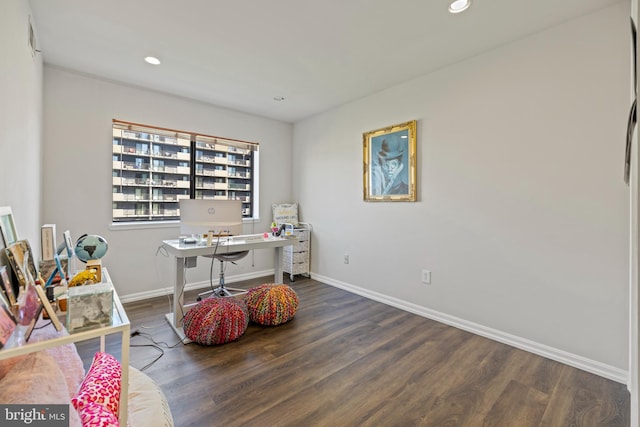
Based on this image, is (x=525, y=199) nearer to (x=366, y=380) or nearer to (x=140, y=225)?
(x=366, y=380)

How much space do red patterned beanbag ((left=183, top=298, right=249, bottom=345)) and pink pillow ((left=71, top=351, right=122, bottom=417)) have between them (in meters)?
0.98

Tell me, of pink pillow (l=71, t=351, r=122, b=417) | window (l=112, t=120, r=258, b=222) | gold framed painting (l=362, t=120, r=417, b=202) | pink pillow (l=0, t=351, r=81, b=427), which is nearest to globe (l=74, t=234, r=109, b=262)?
pink pillow (l=71, t=351, r=122, b=417)

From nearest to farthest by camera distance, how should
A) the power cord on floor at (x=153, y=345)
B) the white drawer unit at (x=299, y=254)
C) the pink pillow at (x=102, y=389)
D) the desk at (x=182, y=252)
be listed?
the pink pillow at (x=102, y=389) → the power cord on floor at (x=153, y=345) → the desk at (x=182, y=252) → the white drawer unit at (x=299, y=254)

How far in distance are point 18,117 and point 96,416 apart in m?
1.74

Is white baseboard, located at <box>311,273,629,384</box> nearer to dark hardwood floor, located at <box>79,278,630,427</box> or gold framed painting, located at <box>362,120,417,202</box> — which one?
dark hardwood floor, located at <box>79,278,630,427</box>

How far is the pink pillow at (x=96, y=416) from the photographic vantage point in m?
0.84

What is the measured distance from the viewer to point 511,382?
1820 mm

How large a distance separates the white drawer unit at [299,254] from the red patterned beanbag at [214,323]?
1712mm

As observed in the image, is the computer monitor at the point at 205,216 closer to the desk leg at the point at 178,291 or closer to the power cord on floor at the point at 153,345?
the desk leg at the point at 178,291

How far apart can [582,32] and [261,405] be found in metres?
3.21

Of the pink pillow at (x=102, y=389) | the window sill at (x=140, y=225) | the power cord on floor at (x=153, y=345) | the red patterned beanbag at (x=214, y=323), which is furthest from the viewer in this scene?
the window sill at (x=140, y=225)

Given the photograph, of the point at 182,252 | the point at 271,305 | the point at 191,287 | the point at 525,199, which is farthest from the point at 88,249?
the point at 525,199

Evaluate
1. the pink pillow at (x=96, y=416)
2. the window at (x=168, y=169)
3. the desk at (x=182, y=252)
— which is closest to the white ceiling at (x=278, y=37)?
the window at (x=168, y=169)

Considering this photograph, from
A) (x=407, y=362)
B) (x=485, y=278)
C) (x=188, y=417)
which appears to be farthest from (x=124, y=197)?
(x=485, y=278)
